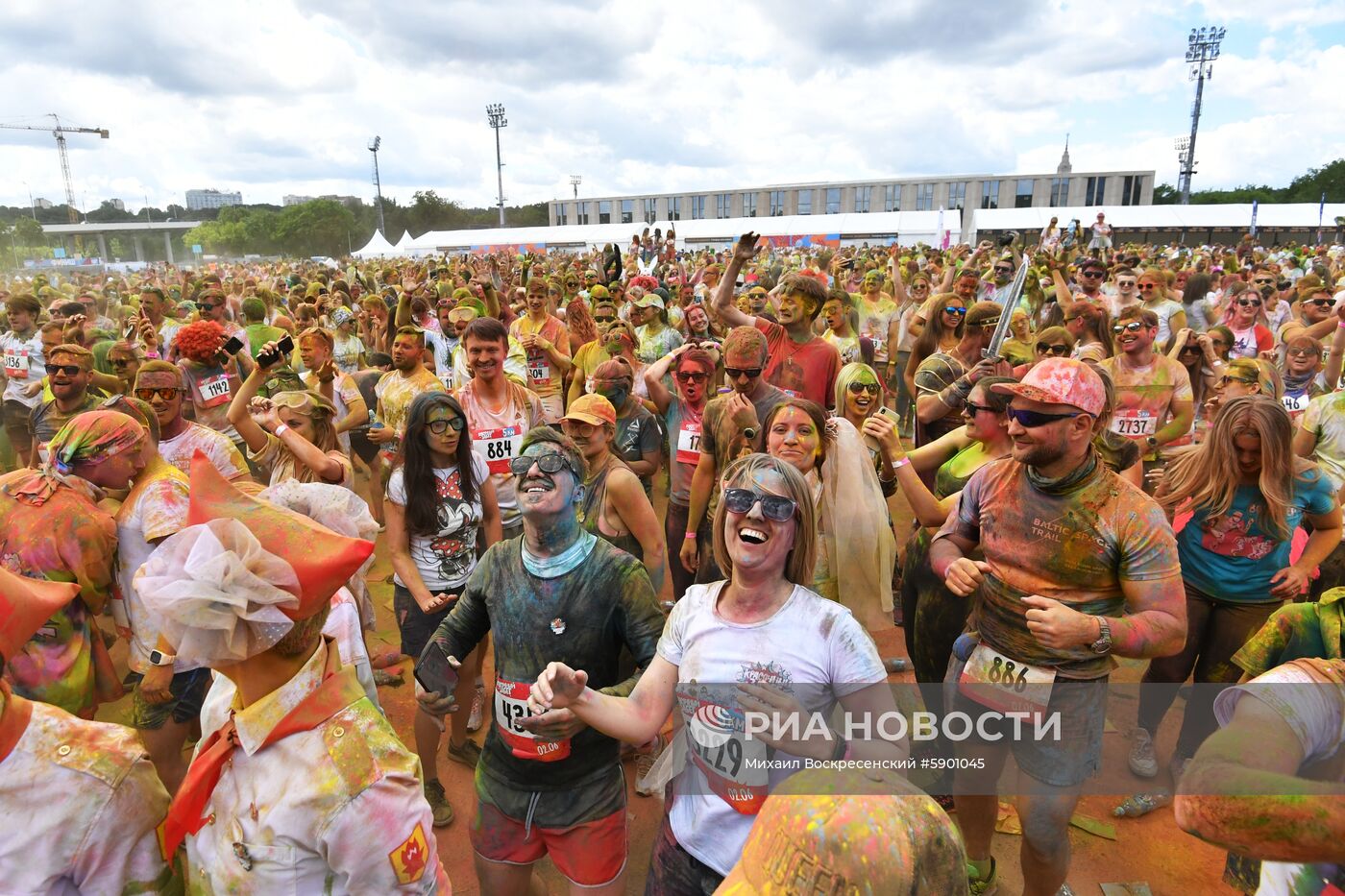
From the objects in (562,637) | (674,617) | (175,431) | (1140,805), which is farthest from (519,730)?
(1140,805)

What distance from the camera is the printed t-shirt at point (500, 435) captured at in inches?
182

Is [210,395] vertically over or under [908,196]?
under

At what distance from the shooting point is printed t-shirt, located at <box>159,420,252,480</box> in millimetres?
4023

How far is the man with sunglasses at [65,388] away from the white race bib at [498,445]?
248 centimetres

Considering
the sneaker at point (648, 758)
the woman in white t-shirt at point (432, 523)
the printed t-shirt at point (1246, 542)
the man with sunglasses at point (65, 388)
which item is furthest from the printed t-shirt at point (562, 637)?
the man with sunglasses at point (65, 388)

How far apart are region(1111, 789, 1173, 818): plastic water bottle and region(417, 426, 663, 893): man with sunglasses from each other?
2.80 m

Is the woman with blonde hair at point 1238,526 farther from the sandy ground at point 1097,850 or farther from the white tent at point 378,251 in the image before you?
the white tent at point 378,251

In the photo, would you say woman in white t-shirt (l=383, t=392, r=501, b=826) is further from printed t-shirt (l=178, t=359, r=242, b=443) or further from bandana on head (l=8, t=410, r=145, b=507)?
printed t-shirt (l=178, t=359, r=242, b=443)

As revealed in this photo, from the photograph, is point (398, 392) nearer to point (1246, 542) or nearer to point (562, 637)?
point (562, 637)

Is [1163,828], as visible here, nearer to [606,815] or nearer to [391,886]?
[606,815]

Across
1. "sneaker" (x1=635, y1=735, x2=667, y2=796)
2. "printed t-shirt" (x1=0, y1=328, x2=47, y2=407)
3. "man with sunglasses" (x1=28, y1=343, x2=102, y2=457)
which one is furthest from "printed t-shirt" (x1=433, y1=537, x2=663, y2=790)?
"printed t-shirt" (x1=0, y1=328, x2=47, y2=407)

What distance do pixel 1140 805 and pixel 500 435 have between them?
415 centimetres

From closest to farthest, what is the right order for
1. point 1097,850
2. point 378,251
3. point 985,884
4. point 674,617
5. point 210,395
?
point 674,617
point 985,884
point 1097,850
point 210,395
point 378,251

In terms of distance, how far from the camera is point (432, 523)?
3582 mm
